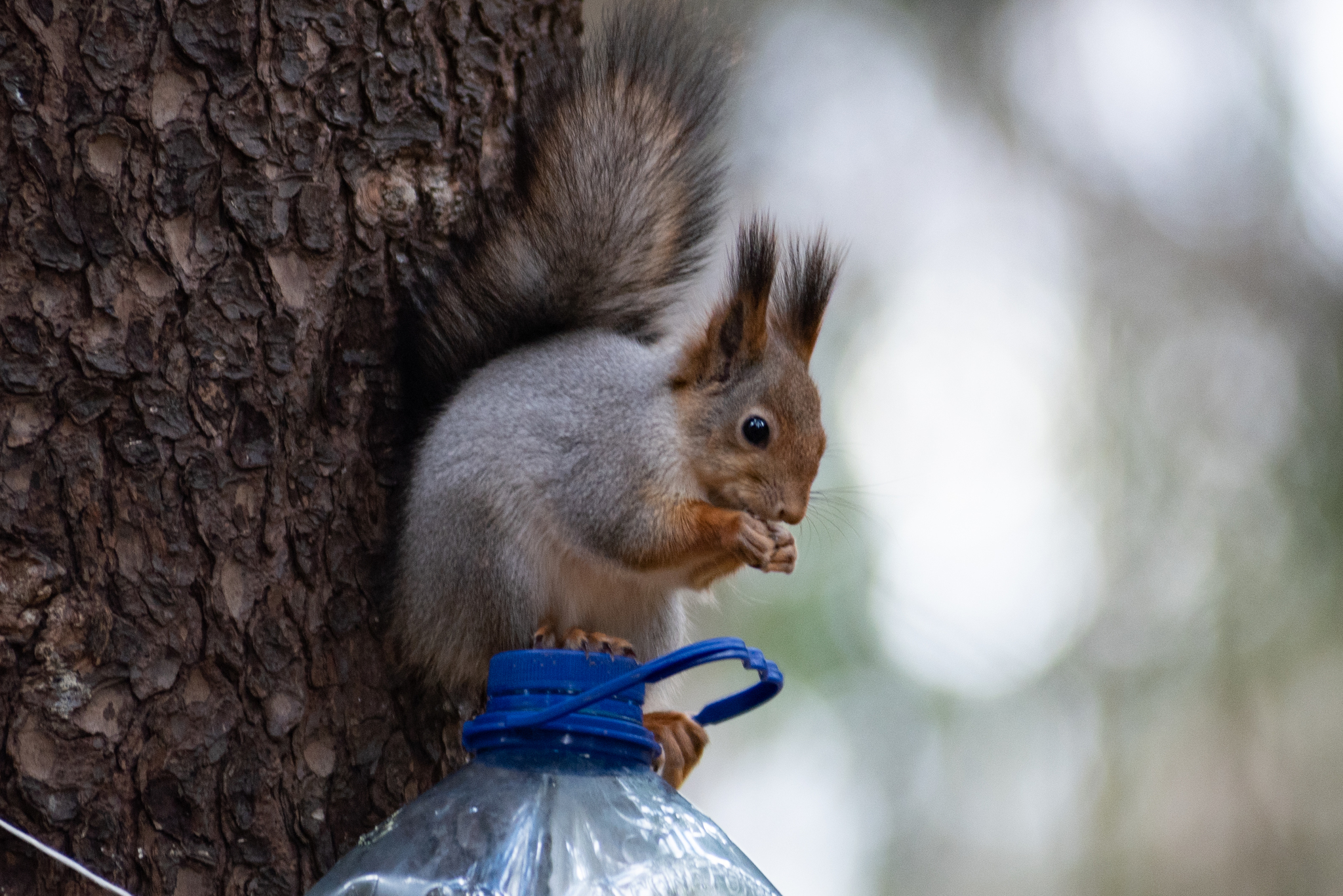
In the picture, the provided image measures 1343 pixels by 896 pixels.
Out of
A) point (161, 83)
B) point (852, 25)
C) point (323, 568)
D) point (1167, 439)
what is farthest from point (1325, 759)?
point (161, 83)

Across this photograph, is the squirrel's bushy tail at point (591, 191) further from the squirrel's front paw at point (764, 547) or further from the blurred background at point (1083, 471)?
the blurred background at point (1083, 471)

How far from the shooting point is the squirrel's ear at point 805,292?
1.33m

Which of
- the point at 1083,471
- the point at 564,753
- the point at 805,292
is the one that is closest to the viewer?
the point at 564,753

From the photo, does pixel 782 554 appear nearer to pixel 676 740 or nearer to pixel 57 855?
pixel 676 740

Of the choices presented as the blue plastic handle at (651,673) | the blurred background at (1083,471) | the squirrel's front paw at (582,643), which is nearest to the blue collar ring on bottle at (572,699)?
the blue plastic handle at (651,673)

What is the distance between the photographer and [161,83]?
1.07 metres

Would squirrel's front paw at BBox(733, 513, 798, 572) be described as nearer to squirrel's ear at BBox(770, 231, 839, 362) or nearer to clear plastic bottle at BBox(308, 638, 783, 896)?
clear plastic bottle at BBox(308, 638, 783, 896)

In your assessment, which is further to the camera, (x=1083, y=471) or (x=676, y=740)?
(x=1083, y=471)

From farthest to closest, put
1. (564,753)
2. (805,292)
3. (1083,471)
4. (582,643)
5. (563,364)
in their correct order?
1. (1083,471)
2. (805,292)
3. (563,364)
4. (582,643)
5. (564,753)

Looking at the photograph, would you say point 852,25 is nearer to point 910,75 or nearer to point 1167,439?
point 910,75

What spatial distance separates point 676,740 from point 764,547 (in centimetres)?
21

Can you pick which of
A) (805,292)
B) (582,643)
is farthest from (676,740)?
(805,292)

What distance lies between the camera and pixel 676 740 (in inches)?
46.0

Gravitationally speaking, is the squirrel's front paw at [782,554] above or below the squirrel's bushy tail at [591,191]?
below
